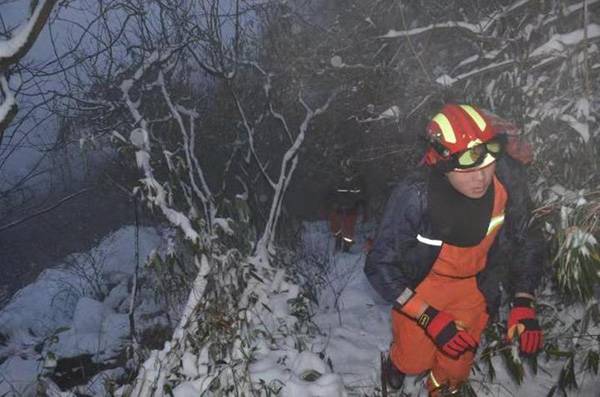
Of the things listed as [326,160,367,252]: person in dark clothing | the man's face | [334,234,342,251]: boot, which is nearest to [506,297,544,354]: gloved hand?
the man's face

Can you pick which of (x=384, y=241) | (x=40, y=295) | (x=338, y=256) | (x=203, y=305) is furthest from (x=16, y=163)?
(x=384, y=241)

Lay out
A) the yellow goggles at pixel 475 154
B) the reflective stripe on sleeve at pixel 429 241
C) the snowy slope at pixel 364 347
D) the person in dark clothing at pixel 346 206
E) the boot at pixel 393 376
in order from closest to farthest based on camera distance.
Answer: the yellow goggles at pixel 475 154 → the reflective stripe on sleeve at pixel 429 241 → the boot at pixel 393 376 → the snowy slope at pixel 364 347 → the person in dark clothing at pixel 346 206

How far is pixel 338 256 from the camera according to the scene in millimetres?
7574

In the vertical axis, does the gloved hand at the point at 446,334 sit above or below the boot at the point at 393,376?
above

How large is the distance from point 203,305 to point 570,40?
3.02 m

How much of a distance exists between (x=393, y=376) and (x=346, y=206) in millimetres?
5138

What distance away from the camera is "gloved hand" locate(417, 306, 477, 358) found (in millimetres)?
2049

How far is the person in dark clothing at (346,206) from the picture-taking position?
7732mm

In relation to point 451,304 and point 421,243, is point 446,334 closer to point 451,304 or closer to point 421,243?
point 451,304

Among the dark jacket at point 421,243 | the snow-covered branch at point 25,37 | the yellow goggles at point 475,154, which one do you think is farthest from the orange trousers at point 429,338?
the snow-covered branch at point 25,37

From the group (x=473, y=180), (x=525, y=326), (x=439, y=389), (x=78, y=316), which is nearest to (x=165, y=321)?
(x=78, y=316)

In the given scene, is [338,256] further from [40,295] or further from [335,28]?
[40,295]

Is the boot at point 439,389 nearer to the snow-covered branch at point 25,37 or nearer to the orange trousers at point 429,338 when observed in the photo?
the orange trousers at point 429,338

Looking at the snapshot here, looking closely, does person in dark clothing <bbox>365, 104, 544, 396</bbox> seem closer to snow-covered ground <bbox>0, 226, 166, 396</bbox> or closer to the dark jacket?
the dark jacket
